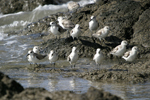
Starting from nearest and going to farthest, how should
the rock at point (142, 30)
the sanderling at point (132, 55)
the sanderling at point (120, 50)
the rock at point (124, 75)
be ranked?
the rock at point (124, 75)
the sanderling at point (132, 55)
the sanderling at point (120, 50)
the rock at point (142, 30)

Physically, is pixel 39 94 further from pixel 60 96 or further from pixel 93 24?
pixel 93 24

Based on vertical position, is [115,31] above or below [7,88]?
above

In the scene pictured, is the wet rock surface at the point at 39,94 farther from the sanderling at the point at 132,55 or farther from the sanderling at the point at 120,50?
the sanderling at the point at 120,50

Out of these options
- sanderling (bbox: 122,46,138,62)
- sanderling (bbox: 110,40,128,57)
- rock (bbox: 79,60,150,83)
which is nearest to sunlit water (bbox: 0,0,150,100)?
rock (bbox: 79,60,150,83)

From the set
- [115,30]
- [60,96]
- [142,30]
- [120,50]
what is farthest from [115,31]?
[60,96]

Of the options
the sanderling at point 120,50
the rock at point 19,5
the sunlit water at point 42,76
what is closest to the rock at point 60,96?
the sunlit water at point 42,76

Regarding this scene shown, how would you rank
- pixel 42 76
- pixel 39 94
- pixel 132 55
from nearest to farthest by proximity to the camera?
pixel 39 94 → pixel 42 76 → pixel 132 55

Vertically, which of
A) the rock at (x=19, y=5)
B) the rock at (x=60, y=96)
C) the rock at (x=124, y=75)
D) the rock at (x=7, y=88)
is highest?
the rock at (x=19, y=5)

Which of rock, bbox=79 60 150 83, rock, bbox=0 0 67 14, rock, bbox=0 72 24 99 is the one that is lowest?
rock, bbox=79 60 150 83

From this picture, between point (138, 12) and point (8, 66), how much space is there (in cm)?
696

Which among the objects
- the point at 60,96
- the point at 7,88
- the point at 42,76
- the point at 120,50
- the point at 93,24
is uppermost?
the point at 93,24

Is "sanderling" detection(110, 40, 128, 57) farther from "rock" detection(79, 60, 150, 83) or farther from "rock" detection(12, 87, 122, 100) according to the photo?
"rock" detection(12, 87, 122, 100)

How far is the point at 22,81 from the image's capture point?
8094mm

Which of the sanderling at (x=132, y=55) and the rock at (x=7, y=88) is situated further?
the sanderling at (x=132, y=55)
